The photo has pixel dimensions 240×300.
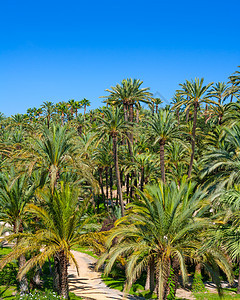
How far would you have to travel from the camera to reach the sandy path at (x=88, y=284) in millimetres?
17531

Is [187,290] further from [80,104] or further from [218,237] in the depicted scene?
[80,104]

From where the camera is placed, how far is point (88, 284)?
69.1 ft

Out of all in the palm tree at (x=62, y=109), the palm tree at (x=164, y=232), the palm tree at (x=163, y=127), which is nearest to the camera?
the palm tree at (x=164, y=232)

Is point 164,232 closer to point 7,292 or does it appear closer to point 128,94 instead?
point 7,292

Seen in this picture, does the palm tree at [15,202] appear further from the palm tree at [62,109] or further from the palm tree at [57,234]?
the palm tree at [62,109]

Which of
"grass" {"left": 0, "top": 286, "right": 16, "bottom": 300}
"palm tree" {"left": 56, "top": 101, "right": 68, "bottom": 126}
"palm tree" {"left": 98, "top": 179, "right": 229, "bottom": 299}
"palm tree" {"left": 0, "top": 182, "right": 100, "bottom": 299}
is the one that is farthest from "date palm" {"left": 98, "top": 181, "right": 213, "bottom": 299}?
"palm tree" {"left": 56, "top": 101, "right": 68, "bottom": 126}

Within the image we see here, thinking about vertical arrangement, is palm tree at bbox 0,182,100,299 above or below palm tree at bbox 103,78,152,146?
below

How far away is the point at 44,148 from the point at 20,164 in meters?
1.74

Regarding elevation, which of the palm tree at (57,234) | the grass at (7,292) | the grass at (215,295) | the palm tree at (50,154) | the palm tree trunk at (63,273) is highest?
the palm tree at (50,154)

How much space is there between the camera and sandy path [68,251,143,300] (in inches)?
690

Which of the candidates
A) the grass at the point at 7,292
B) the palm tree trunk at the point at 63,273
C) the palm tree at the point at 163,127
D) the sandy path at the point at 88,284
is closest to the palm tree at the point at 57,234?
the palm tree trunk at the point at 63,273

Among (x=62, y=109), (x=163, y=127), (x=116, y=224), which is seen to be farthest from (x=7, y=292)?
(x=62, y=109)

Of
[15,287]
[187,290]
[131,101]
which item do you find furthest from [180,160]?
[15,287]

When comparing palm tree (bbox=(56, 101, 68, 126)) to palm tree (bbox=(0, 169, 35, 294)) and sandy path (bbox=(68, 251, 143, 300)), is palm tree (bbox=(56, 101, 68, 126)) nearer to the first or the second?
sandy path (bbox=(68, 251, 143, 300))
